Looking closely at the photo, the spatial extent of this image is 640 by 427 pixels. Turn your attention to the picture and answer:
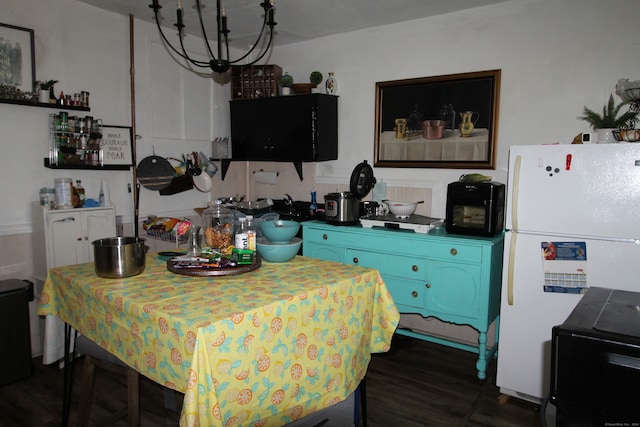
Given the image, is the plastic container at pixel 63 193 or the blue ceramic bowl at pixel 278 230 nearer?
the blue ceramic bowl at pixel 278 230

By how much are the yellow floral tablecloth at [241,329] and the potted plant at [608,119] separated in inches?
62.7

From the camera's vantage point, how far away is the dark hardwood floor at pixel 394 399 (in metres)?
2.45

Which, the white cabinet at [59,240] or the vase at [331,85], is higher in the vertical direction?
the vase at [331,85]

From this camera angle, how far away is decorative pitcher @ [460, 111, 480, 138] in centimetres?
332

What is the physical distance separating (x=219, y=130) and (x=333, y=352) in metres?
3.17

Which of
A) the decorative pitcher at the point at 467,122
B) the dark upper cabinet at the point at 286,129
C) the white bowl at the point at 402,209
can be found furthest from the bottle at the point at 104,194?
the decorative pitcher at the point at 467,122

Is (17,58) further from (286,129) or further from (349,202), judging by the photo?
(349,202)

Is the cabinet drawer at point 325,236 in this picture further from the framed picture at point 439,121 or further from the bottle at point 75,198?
the bottle at point 75,198

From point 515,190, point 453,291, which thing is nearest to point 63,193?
point 453,291

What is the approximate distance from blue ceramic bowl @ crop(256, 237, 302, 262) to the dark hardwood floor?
3.06 ft

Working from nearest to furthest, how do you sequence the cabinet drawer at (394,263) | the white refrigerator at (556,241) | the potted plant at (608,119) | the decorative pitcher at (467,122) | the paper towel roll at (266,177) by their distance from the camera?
the white refrigerator at (556,241)
the potted plant at (608,119)
the cabinet drawer at (394,263)
the decorative pitcher at (467,122)
the paper towel roll at (266,177)

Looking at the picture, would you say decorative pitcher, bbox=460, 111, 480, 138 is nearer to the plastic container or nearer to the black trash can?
the plastic container

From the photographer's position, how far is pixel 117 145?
3.55 meters

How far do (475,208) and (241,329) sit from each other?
80.8 inches
